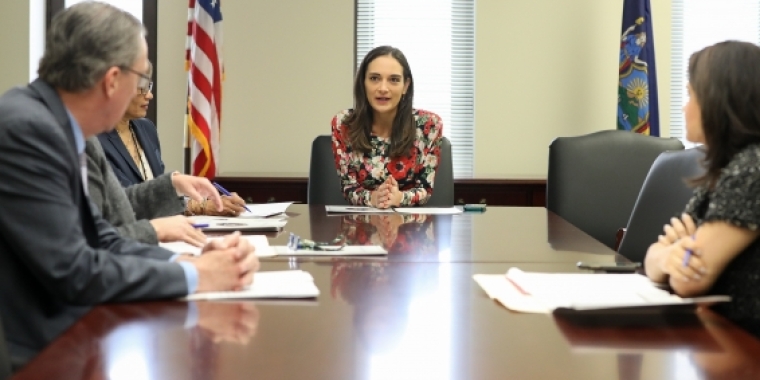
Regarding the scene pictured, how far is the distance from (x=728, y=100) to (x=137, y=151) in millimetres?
2359

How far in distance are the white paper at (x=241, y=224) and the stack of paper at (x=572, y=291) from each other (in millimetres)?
1033

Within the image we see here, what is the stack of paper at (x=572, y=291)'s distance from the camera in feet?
4.84

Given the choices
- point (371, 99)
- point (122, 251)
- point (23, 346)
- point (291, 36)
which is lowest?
point (23, 346)

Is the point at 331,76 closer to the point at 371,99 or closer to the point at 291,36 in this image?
the point at 291,36

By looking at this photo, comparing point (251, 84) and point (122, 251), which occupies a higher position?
point (251, 84)

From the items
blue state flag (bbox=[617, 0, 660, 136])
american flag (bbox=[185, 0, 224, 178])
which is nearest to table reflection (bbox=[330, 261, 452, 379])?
american flag (bbox=[185, 0, 224, 178])

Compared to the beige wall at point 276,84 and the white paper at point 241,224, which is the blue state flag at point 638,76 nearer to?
the beige wall at point 276,84

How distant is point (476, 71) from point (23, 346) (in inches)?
184

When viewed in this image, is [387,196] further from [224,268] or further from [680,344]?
[680,344]

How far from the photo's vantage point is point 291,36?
19.0 feet

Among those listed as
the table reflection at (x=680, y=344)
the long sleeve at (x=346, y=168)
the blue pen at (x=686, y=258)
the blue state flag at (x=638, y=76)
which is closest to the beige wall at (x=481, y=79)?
the blue state flag at (x=638, y=76)

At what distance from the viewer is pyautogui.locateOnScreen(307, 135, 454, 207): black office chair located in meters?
4.01

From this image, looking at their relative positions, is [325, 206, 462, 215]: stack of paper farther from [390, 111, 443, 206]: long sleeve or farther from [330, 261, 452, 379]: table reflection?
[330, 261, 452, 379]: table reflection

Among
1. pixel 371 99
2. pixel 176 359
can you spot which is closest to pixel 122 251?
pixel 176 359
